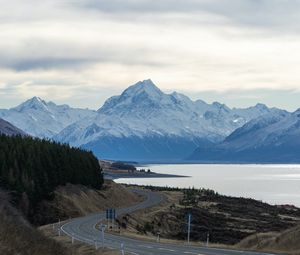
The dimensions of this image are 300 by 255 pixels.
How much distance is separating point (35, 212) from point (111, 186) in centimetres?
3780

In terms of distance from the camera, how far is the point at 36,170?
99750mm

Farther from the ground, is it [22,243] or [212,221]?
[22,243]

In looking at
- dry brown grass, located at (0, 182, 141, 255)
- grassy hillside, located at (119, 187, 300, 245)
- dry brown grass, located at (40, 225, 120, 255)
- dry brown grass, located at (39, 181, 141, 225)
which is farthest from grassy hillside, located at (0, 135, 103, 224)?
dry brown grass, located at (40, 225, 120, 255)

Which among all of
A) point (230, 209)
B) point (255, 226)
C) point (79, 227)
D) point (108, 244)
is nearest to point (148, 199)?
point (230, 209)

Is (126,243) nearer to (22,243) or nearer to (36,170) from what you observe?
(22,243)

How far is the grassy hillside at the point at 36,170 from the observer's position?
3602 inches

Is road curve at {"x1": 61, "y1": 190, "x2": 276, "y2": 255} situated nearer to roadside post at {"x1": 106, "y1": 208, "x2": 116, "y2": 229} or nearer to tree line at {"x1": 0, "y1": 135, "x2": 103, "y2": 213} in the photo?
roadside post at {"x1": 106, "y1": 208, "x2": 116, "y2": 229}

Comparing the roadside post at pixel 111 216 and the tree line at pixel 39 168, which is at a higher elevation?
the tree line at pixel 39 168

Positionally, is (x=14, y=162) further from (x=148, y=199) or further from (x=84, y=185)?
(x=148, y=199)

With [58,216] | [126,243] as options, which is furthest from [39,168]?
[126,243]

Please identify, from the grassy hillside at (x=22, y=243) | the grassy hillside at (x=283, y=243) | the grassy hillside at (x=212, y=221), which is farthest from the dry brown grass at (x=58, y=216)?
the grassy hillside at (x=212, y=221)

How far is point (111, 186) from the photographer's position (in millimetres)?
131500

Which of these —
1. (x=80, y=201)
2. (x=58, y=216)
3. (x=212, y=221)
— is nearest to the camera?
(x=58, y=216)

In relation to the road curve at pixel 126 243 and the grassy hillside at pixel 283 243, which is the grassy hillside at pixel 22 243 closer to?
the road curve at pixel 126 243
